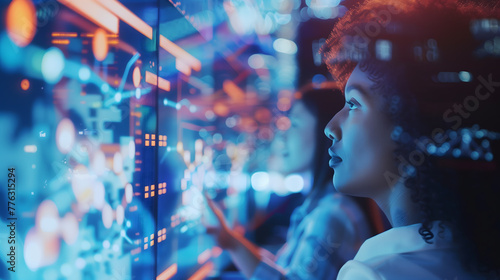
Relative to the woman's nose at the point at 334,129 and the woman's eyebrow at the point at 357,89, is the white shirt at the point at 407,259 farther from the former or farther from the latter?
the woman's eyebrow at the point at 357,89

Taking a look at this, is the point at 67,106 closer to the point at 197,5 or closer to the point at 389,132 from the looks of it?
the point at 197,5

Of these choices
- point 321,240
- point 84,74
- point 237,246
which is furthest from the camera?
point 237,246

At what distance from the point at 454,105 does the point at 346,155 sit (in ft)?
1.33

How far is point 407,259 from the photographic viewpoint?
114 cm

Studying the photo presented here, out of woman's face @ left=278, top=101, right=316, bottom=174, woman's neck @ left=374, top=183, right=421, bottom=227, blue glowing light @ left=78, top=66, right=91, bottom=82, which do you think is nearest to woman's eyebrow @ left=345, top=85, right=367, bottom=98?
woman's face @ left=278, top=101, right=316, bottom=174

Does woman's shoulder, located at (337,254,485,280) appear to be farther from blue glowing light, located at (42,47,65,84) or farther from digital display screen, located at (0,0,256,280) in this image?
blue glowing light, located at (42,47,65,84)

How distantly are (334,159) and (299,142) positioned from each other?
0.18 meters

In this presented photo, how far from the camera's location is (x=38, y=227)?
1.17 meters

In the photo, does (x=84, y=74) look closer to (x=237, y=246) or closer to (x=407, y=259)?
(x=237, y=246)

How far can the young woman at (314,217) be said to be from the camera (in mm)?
1490

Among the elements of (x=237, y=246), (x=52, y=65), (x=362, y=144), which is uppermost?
(x=52, y=65)

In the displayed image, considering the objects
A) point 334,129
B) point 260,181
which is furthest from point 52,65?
point 334,129

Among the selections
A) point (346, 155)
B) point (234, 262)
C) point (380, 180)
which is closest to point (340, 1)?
point (346, 155)

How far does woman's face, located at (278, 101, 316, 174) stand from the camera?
5.08 feet
